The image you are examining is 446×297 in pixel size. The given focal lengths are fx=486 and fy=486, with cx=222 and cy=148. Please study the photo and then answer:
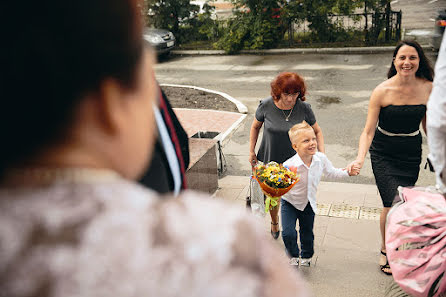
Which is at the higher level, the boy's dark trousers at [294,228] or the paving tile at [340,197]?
the boy's dark trousers at [294,228]

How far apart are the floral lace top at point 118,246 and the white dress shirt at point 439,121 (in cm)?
127

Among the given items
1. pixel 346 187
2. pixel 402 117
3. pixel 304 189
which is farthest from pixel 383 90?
pixel 346 187

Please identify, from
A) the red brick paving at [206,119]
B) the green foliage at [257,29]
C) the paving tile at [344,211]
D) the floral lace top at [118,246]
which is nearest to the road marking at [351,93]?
the red brick paving at [206,119]

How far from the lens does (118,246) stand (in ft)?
2.27

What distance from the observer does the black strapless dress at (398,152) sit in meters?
4.38

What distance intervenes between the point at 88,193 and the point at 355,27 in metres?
18.6

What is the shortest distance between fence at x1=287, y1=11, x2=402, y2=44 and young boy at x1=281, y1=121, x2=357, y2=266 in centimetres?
1386

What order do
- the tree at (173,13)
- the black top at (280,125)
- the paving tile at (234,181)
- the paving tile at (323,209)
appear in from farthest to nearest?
the tree at (173,13) → the paving tile at (234,181) → the paving tile at (323,209) → the black top at (280,125)

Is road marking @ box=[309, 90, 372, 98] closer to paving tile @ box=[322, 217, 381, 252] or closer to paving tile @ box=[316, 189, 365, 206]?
paving tile @ box=[316, 189, 365, 206]

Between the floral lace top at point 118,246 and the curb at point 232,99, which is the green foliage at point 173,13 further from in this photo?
the floral lace top at point 118,246

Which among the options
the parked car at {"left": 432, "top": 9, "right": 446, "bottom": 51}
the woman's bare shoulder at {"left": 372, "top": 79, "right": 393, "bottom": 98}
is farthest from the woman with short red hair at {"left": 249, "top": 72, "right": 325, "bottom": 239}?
the parked car at {"left": 432, "top": 9, "right": 446, "bottom": 51}

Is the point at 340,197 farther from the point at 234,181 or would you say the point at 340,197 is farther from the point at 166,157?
the point at 166,157

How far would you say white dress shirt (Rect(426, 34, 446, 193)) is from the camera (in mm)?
1752

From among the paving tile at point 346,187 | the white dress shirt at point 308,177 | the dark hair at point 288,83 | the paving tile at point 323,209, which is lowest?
the paving tile at point 346,187
